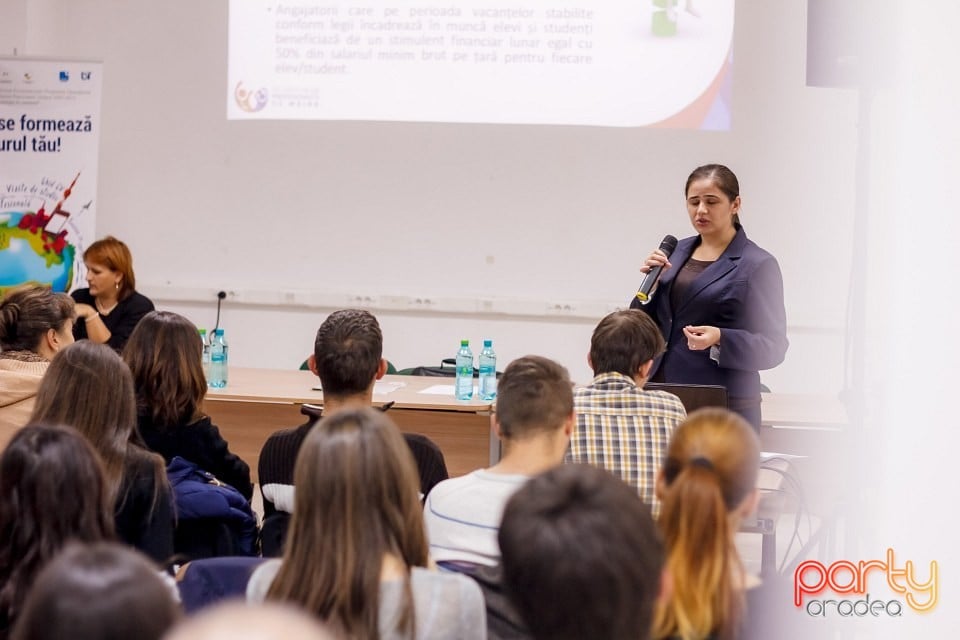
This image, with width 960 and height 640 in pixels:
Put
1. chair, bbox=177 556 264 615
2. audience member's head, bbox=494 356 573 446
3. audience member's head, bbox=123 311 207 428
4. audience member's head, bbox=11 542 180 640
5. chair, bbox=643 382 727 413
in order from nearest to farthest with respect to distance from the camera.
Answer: audience member's head, bbox=11 542 180 640, chair, bbox=177 556 264 615, audience member's head, bbox=494 356 573 446, audience member's head, bbox=123 311 207 428, chair, bbox=643 382 727 413

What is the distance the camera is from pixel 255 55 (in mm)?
5727

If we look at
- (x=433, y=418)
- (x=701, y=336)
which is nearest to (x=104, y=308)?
(x=433, y=418)

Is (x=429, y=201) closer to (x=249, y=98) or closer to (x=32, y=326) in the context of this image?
(x=249, y=98)

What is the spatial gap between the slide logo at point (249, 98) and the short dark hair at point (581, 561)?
16.2ft

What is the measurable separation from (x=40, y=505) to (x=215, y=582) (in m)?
0.32

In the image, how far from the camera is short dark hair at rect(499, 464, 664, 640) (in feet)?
3.68

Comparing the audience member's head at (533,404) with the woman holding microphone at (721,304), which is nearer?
the audience member's head at (533,404)

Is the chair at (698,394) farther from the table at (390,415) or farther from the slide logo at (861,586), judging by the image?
the table at (390,415)

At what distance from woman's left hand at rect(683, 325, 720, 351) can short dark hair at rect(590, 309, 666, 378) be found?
19.4 inches

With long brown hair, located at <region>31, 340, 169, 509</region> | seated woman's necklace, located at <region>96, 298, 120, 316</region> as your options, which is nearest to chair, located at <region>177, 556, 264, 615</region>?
long brown hair, located at <region>31, 340, 169, 509</region>

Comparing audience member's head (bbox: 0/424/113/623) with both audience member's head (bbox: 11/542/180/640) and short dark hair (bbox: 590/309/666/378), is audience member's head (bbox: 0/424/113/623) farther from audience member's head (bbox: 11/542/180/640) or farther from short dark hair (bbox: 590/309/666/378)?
short dark hair (bbox: 590/309/666/378)

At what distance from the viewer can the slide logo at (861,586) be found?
2586 mm

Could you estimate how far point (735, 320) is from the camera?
136 inches

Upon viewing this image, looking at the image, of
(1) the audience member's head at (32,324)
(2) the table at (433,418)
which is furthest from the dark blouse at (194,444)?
(2) the table at (433,418)
